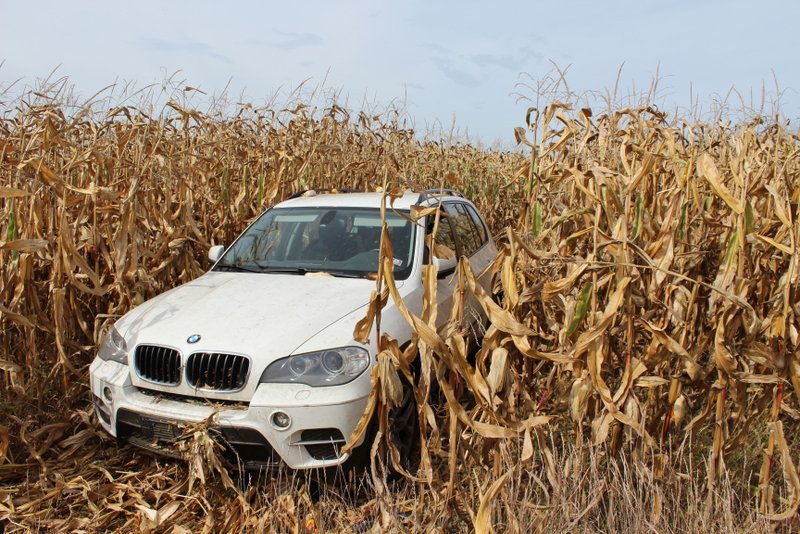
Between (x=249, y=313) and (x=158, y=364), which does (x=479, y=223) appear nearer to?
(x=249, y=313)

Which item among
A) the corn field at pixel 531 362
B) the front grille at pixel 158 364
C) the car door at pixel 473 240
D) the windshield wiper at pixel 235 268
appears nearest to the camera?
the corn field at pixel 531 362

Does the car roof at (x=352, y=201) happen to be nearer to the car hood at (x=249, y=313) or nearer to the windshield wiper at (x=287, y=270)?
the windshield wiper at (x=287, y=270)

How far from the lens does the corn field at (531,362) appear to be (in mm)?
2824

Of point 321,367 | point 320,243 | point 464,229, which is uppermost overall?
point 464,229

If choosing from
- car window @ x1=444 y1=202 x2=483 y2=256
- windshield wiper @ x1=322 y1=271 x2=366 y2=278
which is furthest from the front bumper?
car window @ x1=444 y1=202 x2=483 y2=256

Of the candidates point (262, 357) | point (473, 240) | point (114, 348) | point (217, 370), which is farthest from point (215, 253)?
point (473, 240)

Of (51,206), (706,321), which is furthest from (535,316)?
(51,206)

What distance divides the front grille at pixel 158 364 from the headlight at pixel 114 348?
143 mm

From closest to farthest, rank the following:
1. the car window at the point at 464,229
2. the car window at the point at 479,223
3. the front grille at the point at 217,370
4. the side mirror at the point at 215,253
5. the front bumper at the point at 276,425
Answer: the front bumper at the point at 276,425
the front grille at the point at 217,370
the side mirror at the point at 215,253
the car window at the point at 464,229
the car window at the point at 479,223

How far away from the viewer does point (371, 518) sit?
317cm

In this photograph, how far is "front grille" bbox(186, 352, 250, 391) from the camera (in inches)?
130

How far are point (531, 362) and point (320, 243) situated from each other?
5.65ft

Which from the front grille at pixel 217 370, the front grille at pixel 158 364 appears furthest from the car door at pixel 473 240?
the front grille at pixel 158 364

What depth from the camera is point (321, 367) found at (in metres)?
3.28
